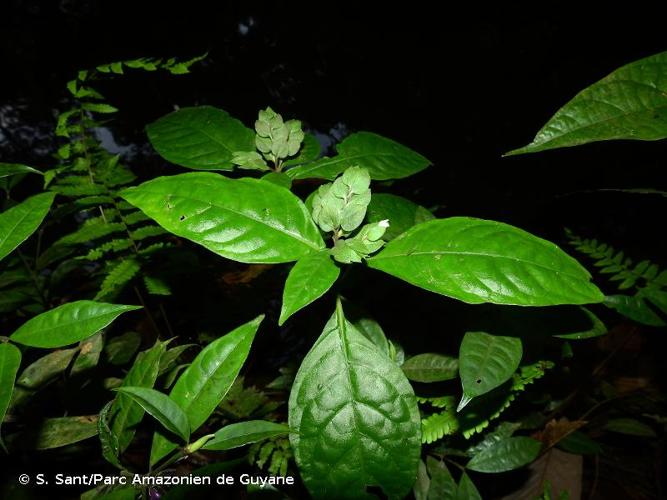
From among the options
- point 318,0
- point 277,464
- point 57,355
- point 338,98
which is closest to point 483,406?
point 277,464

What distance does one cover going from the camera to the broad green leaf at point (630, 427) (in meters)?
1.34

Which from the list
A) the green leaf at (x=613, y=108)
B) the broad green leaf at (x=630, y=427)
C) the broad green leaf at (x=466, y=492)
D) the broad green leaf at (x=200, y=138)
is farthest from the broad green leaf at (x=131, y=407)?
the broad green leaf at (x=630, y=427)

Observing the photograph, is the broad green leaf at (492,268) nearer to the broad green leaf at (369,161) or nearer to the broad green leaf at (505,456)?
the broad green leaf at (369,161)

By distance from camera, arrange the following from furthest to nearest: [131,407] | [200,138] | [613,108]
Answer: [200,138]
[131,407]
[613,108]

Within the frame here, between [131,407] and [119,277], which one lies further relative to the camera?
[119,277]

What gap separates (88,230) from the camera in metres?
1.29

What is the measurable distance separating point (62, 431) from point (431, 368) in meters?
0.83

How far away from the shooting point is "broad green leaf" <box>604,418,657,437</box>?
134 centimetres

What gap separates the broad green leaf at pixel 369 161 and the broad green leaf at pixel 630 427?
1.30 metres

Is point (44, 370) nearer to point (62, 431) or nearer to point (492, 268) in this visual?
point (62, 431)

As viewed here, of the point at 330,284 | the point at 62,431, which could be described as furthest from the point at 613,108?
the point at 62,431

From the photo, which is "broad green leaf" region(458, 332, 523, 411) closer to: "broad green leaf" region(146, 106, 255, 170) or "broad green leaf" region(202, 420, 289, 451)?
"broad green leaf" region(202, 420, 289, 451)

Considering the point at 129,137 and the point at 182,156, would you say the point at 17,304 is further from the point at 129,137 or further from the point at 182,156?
the point at 129,137

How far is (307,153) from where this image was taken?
0.91 meters
